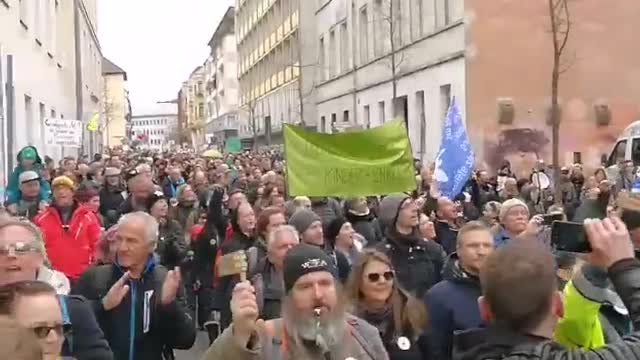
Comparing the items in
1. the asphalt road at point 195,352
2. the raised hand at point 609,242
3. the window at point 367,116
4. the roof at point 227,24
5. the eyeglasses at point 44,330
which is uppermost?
the roof at point 227,24

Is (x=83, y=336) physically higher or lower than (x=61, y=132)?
lower

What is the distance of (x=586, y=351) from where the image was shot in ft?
10.5

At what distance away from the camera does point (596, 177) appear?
660 inches

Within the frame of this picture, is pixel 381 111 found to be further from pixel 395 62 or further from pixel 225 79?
pixel 225 79

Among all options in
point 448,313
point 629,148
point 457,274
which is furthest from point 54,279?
point 629,148

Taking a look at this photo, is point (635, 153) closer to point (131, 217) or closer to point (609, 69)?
point (609, 69)

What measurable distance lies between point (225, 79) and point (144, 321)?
103089 mm

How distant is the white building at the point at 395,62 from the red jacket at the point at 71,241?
68.6 ft

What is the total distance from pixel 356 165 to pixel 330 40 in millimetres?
42537

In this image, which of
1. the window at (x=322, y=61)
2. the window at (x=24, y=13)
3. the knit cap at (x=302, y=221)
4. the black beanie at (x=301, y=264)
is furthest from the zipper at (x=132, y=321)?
the window at (x=322, y=61)

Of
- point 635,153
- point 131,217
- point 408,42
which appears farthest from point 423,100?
point 131,217

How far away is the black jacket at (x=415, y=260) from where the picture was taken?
25.7ft

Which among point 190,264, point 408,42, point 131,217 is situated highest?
point 408,42

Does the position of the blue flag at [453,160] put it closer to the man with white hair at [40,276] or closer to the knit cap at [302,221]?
the knit cap at [302,221]
